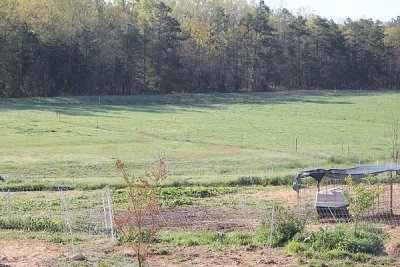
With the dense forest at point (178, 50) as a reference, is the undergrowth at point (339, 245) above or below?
below

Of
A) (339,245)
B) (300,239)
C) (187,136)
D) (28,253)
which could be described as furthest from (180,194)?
(187,136)

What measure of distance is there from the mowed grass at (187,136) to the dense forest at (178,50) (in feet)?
39.7

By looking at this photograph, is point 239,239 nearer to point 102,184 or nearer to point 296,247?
point 296,247

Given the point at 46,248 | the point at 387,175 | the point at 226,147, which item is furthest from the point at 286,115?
the point at 46,248

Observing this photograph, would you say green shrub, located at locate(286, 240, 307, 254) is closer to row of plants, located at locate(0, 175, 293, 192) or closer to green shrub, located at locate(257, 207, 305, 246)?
green shrub, located at locate(257, 207, 305, 246)

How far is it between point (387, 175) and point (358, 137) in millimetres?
20115

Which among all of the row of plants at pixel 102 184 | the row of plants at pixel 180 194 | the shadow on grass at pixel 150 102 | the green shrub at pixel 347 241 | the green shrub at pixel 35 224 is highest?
the shadow on grass at pixel 150 102

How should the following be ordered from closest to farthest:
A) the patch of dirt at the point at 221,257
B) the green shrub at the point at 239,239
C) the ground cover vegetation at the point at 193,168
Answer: the patch of dirt at the point at 221,257
the ground cover vegetation at the point at 193,168
the green shrub at the point at 239,239

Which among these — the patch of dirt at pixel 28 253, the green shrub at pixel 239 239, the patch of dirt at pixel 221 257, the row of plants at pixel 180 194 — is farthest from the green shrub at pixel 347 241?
the row of plants at pixel 180 194

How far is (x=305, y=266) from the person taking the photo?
1445cm

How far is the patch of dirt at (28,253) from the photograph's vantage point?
15477 mm

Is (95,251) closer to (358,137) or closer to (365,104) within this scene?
(358,137)

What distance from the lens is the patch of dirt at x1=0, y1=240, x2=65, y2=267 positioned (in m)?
15.5

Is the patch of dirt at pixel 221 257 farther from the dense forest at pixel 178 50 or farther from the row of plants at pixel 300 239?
the dense forest at pixel 178 50
